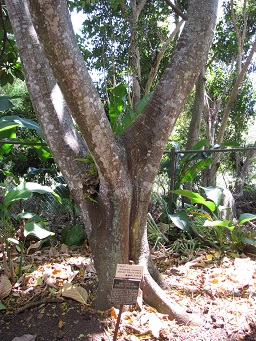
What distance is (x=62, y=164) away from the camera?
6.84ft

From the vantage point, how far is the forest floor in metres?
1.89

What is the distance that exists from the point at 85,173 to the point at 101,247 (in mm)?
460

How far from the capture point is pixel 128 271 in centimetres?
165

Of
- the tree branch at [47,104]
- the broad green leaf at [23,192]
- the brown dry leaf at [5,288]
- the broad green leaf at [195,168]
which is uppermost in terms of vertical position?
the tree branch at [47,104]

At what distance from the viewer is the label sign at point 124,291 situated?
1.59 meters

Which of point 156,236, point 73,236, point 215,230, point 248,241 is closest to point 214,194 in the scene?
point 215,230

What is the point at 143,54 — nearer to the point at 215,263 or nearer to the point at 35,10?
the point at 215,263

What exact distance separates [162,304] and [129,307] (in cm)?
20

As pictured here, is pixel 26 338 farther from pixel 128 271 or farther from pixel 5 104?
pixel 5 104

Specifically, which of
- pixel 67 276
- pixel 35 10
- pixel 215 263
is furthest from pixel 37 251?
pixel 35 10

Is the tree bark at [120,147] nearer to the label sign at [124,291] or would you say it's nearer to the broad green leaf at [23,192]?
the broad green leaf at [23,192]

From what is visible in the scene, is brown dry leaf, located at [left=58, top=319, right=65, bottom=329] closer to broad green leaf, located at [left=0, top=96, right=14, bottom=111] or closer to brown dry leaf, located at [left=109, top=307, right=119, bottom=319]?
brown dry leaf, located at [left=109, top=307, right=119, bottom=319]

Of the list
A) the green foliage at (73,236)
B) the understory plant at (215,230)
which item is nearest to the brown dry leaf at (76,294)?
the green foliage at (73,236)

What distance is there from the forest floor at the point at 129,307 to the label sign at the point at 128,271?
446 millimetres
